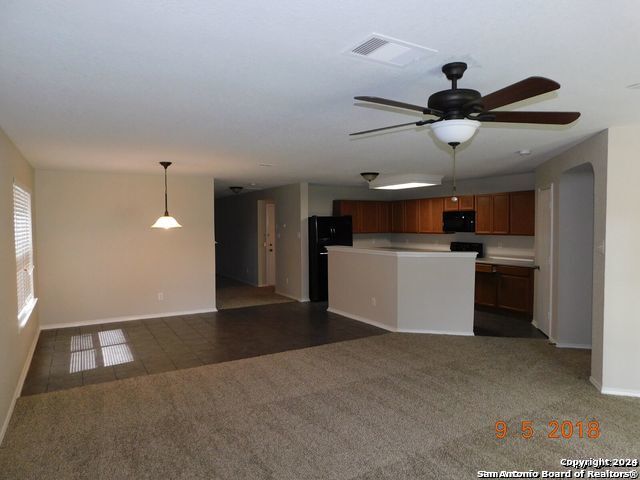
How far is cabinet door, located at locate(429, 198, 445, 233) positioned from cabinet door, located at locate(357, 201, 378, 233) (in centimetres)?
124

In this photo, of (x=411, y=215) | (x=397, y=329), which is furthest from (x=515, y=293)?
(x=411, y=215)

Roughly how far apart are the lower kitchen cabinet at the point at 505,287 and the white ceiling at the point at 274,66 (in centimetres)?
304

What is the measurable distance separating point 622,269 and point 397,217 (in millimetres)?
5786

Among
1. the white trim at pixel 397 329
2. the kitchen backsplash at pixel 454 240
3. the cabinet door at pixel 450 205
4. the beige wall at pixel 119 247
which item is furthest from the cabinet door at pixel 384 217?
the beige wall at pixel 119 247

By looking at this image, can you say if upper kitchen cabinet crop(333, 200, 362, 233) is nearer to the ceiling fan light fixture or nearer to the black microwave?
the black microwave

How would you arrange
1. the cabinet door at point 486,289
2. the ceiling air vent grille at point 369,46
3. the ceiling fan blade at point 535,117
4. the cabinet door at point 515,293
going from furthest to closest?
the cabinet door at point 486,289, the cabinet door at point 515,293, the ceiling fan blade at point 535,117, the ceiling air vent grille at point 369,46

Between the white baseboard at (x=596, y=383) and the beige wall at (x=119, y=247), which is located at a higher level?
the beige wall at (x=119, y=247)

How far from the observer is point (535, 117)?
216 cm

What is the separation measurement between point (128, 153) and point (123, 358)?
7.38 feet

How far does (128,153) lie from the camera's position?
182 inches

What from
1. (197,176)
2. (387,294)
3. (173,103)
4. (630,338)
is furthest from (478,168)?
(173,103)

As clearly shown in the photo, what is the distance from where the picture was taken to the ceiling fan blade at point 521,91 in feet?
5.56

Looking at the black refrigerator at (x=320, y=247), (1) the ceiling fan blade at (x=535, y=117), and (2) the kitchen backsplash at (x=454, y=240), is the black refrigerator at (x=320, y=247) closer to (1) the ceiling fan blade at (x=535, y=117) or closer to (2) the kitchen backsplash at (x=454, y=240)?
(2) the kitchen backsplash at (x=454, y=240)

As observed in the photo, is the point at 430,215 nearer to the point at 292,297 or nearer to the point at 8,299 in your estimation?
the point at 292,297
